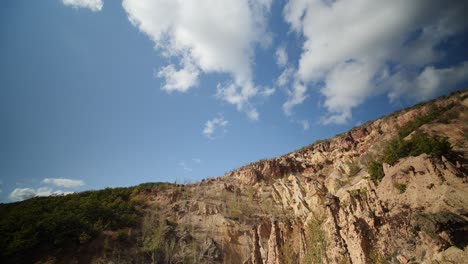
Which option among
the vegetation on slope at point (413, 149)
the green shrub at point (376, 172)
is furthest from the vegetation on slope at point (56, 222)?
the vegetation on slope at point (413, 149)

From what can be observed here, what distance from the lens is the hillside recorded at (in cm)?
1497

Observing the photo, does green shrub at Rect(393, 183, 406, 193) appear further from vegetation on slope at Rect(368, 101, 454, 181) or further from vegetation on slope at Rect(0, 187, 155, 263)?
vegetation on slope at Rect(0, 187, 155, 263)

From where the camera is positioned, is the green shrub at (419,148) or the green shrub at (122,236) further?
the green shrub at (122,236)

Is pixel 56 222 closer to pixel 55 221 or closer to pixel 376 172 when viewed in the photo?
pixel 55 221

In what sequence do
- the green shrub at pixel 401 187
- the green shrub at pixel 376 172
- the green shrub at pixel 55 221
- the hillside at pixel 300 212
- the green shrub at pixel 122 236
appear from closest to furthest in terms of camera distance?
the hillside at pixel 300 212
the green shrub at pixel 401 187
the green shrub at pixel 376 172
the green shrub at pixel 55 221
the green shrub at pixel 122 236

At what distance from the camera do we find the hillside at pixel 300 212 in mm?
14969

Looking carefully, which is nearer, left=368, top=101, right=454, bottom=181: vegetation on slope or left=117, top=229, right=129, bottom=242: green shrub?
left=368, top=101, right=454, bottom=181: vegetation on slope

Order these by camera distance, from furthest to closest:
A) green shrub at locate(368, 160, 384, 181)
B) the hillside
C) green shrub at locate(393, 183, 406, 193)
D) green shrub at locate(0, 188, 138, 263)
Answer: green shrub at locate(0, 188, 138, 263)
green shrub at locate(368, 160, 384, 181)
green shrub at locate(393, 183, 406, 193)
the hillside

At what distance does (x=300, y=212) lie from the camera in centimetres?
2916

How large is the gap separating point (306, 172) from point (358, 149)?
9.39 m

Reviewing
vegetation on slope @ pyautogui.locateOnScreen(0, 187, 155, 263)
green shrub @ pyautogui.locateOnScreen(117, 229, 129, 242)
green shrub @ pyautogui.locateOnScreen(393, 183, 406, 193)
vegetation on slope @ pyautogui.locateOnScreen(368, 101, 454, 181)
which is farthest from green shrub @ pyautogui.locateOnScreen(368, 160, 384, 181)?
vegetation on slope @ pyautogui.locateOnScreen(0, 187, 155, 263)

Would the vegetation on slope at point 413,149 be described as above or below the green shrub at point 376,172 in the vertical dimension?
above

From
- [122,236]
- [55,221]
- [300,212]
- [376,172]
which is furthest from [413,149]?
[55,221]

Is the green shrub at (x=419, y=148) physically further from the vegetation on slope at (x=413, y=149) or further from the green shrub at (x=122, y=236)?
the green shrub at (x=122, y=236)
